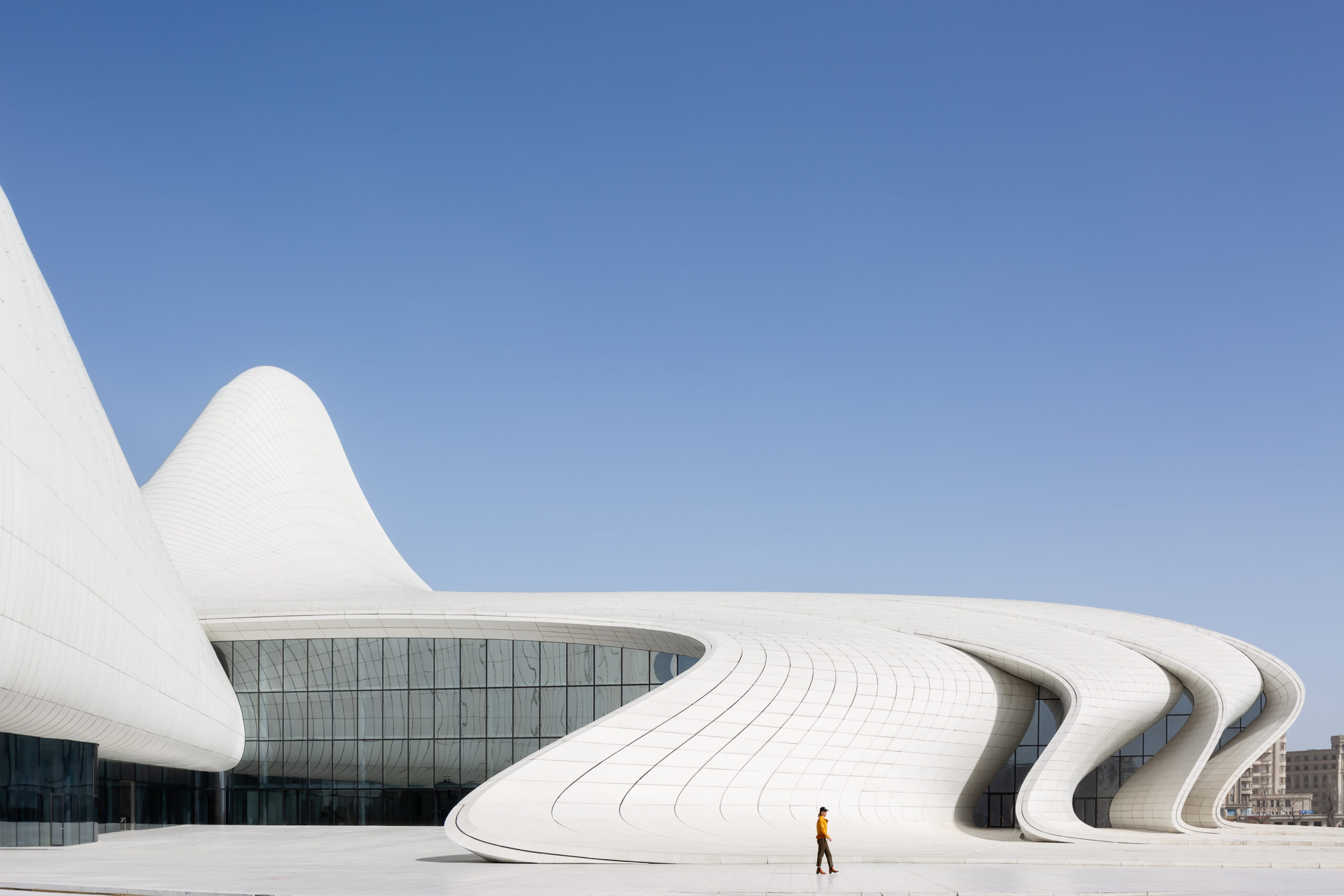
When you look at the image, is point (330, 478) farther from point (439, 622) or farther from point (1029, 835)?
point (1029, 835)

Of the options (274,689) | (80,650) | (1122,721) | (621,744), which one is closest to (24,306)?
(80,650)

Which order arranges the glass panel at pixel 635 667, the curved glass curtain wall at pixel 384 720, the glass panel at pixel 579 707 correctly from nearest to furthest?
the glass panel at pixel 635 667, the glass panel at pixel 579 707, the curved glass curtain wall at pixel 384 720

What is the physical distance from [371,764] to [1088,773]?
2239cm

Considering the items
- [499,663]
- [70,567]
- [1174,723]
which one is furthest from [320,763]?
[1174,723]

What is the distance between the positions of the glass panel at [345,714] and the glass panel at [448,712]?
2.63 metres

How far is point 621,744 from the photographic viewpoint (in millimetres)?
27609

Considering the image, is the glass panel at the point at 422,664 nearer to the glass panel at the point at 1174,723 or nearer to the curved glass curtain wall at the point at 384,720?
the curved glass curtain wall at the point at 384,720

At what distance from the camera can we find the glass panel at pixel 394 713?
3894 centimetres

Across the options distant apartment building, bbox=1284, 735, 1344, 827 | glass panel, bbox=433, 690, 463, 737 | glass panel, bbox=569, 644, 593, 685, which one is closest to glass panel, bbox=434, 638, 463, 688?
glass panel, bbox=433, 690, 463, 737

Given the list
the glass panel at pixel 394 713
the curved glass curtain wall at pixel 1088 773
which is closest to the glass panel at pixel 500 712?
the glass panel at pixel 394 713

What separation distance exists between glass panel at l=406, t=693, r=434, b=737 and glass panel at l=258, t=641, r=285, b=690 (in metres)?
4.21

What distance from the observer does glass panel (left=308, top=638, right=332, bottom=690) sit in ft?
127

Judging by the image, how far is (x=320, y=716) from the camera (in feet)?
128

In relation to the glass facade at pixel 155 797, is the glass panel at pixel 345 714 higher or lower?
higher
